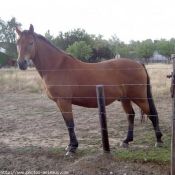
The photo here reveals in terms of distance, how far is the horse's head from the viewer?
3814 mm

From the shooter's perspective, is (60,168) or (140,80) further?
(140,80)

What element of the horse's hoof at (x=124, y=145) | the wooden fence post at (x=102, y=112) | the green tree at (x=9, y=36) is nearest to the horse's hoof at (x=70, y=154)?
the wooden fence post at (x=102, y=112)

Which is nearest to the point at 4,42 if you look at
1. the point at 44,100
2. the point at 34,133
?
the point at 44,100

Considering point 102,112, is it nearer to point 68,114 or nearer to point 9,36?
point 68,114

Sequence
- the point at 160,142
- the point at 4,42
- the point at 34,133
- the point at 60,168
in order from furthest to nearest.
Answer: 1. the point at 4,42
2. the point at 34,133
3. the point at 160,142
4. the point at 60,168

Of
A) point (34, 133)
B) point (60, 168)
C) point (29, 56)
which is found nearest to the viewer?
point (60, 168)

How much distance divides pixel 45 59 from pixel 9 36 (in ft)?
123

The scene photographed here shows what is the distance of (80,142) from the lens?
4.56 metres

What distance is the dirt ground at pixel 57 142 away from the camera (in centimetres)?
344

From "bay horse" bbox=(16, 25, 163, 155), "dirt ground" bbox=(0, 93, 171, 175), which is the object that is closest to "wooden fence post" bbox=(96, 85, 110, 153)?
"dirt ground" bbox=(0, 93, 171, 175)

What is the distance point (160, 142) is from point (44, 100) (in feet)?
19.2

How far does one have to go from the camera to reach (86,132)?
5.20 meters

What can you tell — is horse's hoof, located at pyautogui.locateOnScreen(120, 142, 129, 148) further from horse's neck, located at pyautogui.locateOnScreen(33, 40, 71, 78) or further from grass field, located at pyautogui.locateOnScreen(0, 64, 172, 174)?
horse's neck, located at pyautogui.locateOnScreen(33, 40, 71, 78)

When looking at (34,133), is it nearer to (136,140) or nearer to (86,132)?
(86,132)
